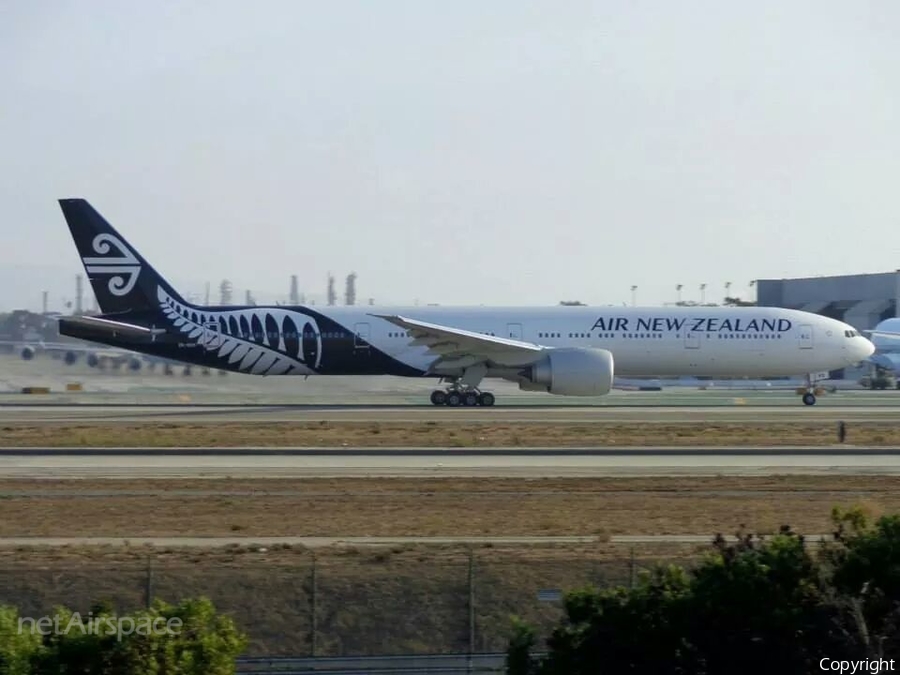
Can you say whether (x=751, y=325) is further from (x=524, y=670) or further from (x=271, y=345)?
(x=524, y=670)

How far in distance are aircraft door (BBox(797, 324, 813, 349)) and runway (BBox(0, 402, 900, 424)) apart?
2.32m

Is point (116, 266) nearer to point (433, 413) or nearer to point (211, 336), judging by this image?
point (211, 336)

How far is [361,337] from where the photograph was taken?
43.7m

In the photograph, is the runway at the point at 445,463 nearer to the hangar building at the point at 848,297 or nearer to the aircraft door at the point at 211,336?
the aircraft door at the point at 211,336

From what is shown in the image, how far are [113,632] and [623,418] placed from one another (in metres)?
29.7

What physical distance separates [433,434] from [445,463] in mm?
6277

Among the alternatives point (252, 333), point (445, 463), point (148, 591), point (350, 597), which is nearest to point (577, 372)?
point (252, 333)

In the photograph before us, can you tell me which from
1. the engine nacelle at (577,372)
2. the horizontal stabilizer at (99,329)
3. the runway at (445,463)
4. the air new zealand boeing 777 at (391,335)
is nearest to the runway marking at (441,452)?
the runway at (445,463)

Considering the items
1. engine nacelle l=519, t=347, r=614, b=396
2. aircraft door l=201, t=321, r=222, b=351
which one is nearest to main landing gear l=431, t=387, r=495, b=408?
engine nacelle l=519, t=347, r=614, b=396

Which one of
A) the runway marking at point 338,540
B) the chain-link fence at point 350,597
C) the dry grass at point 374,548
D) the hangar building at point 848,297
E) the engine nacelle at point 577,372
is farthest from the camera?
the hangar building at point 848,297

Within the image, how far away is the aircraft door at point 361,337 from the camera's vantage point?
43.7 metres

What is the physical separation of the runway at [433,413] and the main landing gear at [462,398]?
45cm

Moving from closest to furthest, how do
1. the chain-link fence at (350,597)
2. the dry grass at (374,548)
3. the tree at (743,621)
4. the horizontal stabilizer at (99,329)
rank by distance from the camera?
the tree at (743,621), the chain-link fence at (350,597), the dry grass at (374,548), the horizontal stabilizer at (99,329)

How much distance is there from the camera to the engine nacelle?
134ft
